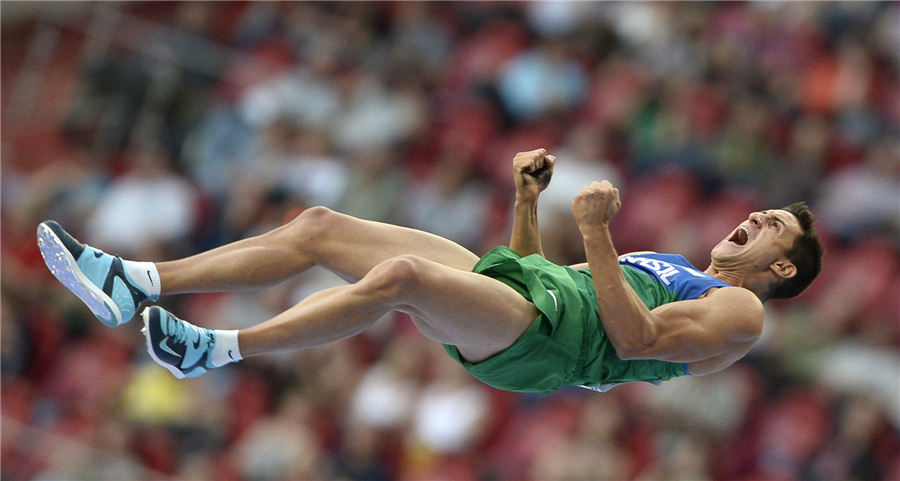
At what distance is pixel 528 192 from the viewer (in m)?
5.09

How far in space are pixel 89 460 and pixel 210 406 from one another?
54.0 inches

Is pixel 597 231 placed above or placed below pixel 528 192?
below

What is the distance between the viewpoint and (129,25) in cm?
1035

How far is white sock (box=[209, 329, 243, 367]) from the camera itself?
4.15 metres

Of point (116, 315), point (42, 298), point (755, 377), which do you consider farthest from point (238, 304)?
point (116, 315)

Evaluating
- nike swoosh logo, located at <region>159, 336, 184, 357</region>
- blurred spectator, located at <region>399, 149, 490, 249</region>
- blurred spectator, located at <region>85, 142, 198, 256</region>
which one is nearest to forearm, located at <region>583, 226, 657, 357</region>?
nike swoosh logo, located at <region>159, 336, 184, 357</region>

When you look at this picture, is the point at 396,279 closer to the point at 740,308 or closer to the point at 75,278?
the point at 75,278

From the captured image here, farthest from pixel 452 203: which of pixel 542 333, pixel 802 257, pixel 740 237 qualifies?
pixel 542 333

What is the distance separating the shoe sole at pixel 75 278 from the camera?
4.23m

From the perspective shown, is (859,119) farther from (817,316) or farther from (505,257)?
(505,257)

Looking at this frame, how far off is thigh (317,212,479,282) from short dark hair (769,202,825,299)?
61.3 inches

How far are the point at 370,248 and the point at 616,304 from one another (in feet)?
3.81

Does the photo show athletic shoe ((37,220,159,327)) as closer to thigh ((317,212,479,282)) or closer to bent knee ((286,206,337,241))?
bent knee ((286,206,337,241))

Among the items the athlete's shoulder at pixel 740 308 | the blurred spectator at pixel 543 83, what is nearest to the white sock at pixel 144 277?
the athlete's shoulder at pixel 740 308
